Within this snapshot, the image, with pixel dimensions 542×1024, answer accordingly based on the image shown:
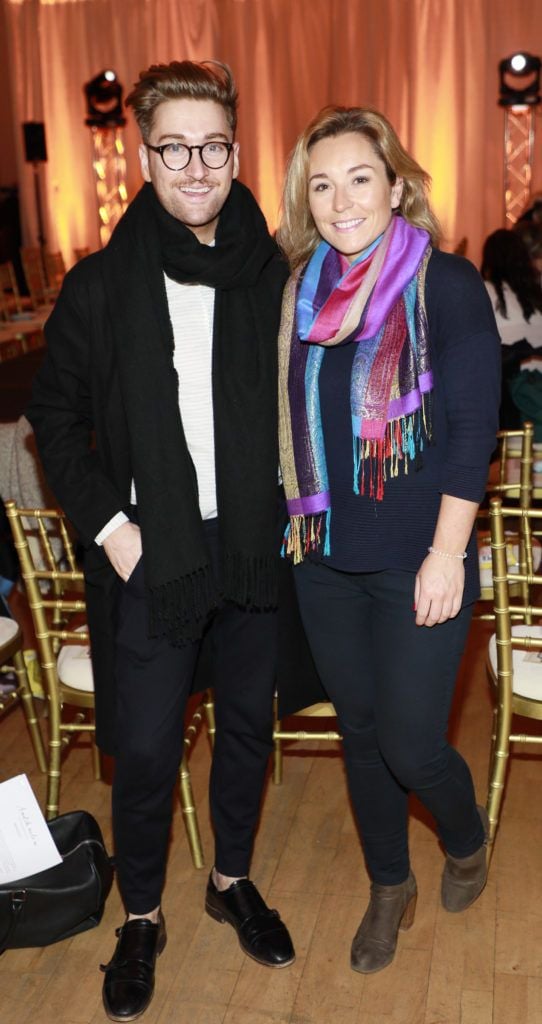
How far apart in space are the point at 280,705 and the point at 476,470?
2.56ft

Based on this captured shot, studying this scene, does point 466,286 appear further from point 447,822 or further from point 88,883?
point 88,883

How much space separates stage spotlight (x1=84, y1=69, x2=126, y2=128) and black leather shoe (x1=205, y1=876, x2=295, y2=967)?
10.3 meters

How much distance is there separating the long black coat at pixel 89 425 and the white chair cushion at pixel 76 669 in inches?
17.7

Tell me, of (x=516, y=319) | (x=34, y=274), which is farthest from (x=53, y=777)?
(x=34, y=274)

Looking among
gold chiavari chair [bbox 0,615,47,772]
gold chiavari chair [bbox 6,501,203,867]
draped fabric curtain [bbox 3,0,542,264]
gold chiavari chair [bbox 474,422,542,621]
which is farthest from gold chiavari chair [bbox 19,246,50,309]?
gold chiavari chair [bbox 6,501,203,867]

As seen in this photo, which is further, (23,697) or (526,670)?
(23,697)

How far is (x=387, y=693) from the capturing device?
205 cm

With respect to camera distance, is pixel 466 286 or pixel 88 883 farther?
pixel 88 883

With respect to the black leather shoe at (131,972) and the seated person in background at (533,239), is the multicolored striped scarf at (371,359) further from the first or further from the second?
the seated person in background at (533,239)

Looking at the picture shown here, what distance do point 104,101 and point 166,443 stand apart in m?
10.5

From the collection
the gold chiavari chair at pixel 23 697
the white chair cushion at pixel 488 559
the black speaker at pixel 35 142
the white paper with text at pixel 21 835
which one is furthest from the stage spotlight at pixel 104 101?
the white paper with text at pixel 21 835

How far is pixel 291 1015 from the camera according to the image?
7.14 feet

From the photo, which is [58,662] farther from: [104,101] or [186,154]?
[104,101]

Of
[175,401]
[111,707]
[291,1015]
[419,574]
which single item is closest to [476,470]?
[419,574]
